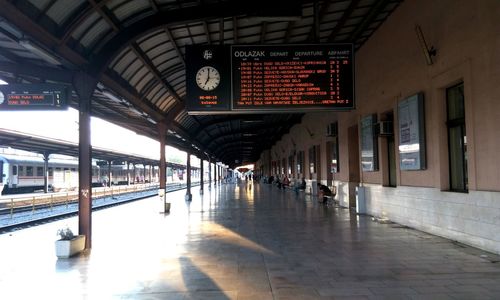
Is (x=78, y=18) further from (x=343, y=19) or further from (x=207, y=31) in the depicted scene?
(x=343, y=19)

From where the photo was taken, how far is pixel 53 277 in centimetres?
667

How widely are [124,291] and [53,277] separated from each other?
5.16ft

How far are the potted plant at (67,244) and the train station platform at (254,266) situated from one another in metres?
0.20

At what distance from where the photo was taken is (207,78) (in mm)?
9328

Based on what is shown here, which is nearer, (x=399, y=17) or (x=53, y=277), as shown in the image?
(x=53, y=277)

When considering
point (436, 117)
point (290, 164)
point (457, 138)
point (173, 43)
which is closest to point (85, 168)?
point (173, 43)

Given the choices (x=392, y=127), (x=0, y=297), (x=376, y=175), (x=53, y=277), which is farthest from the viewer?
(x=376, y=175)

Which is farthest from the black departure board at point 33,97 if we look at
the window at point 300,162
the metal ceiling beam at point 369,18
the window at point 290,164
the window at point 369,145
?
the window at point 290,164

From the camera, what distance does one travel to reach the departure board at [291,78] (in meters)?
9.24

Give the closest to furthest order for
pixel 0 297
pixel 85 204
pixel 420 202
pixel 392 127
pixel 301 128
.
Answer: pixel 0 297 < pixel 85 204 < pixel 420 202 < pixel 392 127 < pixel 301 128

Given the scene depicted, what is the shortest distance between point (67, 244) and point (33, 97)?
2794mm

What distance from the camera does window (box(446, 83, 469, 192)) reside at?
31.1 ft

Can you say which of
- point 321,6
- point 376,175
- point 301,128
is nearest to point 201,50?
point 321,6

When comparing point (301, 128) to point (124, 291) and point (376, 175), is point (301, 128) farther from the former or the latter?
point (124, 291)
